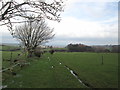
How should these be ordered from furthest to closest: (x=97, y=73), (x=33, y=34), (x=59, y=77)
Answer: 1. (x=33, y=34)
2. (x=97, y=73)
3. (x=59, y=77)

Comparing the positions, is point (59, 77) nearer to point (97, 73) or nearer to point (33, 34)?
point (97, 73)

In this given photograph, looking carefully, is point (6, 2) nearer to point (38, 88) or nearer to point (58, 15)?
point (58, 15)

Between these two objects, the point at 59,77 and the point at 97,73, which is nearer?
the point at 59,77

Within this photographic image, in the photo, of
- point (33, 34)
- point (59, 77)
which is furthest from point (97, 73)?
point (33, 34)

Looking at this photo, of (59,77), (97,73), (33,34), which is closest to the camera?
(59,77)

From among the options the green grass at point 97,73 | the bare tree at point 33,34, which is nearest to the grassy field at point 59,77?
the green grass at point 97,73

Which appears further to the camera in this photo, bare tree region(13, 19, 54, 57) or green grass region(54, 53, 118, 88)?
bare tree region(13, 19, 54, 57)

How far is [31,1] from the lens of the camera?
11.6m

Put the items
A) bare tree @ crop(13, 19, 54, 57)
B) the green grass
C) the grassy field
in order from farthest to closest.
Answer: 1. bare tree @ crop(13, 19, 54, 57)
2. the green grass
3. the grassy field

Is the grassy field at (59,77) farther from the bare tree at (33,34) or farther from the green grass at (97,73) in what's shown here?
the bare tree at (33,34)

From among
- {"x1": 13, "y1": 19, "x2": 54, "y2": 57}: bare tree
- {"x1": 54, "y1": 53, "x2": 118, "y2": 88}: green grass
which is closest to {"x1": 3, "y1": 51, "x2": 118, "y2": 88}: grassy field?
{"x1": 54, "y1": 53, "x2": 118, "y2": 88}: green grass

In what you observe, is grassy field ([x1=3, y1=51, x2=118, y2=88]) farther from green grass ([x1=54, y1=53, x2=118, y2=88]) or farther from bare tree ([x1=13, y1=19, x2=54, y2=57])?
bare tree ([x1=13, y1=19, x2=54, y2=57])

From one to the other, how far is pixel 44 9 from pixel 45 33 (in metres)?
52.3

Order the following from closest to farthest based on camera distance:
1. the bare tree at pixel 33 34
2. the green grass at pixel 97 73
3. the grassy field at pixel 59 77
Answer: the grassy field at pixel 59 77 < the green grass at pixel 97 73 < the bare tree at pixel 33 34
